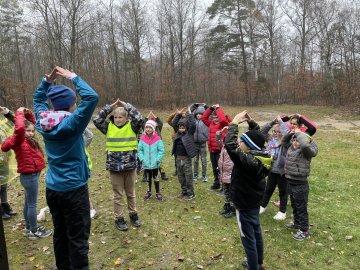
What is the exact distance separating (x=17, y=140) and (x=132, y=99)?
35399 mm

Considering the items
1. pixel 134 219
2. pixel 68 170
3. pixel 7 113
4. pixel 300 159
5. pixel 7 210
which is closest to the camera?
pixel 68 170

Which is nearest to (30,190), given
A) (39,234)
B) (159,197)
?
(39,234)

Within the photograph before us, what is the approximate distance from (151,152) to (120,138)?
1.65 meters

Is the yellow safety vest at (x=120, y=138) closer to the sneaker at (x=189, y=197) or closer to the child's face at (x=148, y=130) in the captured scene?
the child's face at (x=148, y=130)

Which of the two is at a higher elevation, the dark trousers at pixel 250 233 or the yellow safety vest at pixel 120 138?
the yellow safety vest at pixel 120 138

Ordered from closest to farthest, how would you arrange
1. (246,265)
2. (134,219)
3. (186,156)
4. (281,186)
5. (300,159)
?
(246,265) → (300,159) → (134,219) → (281,186) → (186,156)

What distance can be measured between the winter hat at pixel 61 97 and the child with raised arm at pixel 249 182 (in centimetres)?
→ 198

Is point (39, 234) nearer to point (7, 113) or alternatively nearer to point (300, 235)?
point (7, 113)

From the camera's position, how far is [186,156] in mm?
7090

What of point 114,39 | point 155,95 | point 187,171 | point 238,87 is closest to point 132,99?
point 155,95

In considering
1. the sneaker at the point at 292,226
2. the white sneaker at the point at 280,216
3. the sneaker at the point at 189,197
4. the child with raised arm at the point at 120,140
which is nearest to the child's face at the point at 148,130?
the child with raised arm at the point at 120,140

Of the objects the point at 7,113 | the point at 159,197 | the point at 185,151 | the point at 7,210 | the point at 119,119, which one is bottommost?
the point at 159,197

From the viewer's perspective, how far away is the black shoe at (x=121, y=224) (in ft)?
18.4

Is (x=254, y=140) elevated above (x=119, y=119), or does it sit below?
below
